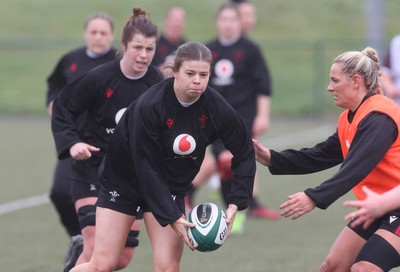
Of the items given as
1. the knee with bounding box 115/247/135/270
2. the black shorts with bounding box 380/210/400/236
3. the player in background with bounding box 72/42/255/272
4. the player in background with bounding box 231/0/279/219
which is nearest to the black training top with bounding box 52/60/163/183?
the player in background with bounding box 72/42/255/272

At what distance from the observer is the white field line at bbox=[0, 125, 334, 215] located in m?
10.6

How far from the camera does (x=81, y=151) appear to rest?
608 centimetres

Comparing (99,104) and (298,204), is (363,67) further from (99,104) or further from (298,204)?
(99,104)

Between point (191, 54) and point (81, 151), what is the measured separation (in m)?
1.17

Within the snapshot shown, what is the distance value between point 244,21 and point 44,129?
28.1 ft

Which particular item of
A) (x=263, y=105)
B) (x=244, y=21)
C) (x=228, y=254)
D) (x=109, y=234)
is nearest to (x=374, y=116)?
(x=109, y=234)

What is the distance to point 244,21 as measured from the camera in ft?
34.3

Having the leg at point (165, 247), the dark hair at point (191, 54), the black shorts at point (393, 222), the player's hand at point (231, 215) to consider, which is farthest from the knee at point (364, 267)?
the dark hair at point (191, 54)

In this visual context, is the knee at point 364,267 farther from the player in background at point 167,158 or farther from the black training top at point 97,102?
the black training top at point 97,102

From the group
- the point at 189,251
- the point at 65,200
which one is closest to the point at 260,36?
the point at 189,251

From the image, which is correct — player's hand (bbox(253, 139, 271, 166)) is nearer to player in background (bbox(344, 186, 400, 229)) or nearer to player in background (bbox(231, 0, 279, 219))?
player in background (bbox(344, 186, 400, 229))

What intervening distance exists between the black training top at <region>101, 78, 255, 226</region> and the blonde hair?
727 millimetres

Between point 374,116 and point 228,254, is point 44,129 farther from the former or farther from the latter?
point 374,116

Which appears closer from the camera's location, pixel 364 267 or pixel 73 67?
pixel 364 267
